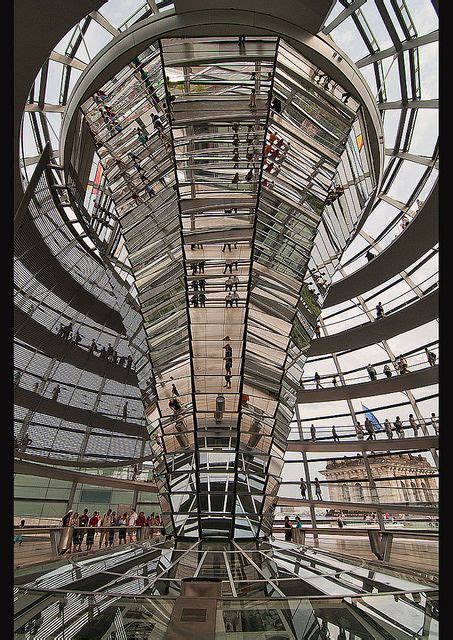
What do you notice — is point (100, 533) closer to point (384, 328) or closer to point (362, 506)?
point (362, 506)

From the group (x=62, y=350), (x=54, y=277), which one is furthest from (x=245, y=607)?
(x=62, y=350)

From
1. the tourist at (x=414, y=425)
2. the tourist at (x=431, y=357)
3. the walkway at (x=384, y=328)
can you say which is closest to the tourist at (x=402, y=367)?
the tourist at (x=431, y=357)

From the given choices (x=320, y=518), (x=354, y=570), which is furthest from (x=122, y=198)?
(x=320, y=518)

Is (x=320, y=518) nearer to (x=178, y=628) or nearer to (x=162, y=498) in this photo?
(x=162, y=498)

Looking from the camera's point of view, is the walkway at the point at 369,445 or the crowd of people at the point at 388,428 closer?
the walkway at the point at 369,445

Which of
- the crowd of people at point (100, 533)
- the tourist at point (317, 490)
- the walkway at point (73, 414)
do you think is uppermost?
the walkway at point (73, 414)

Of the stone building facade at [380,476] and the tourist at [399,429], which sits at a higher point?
the tourist at [399,429]

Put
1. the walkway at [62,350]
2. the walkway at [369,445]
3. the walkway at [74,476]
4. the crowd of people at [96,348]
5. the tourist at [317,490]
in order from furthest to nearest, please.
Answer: the tourist at [317,490] < the walkway at [369,445] < the crowd of people at [96,348] < the walkway at [74,476] < the walkway at [62,350]

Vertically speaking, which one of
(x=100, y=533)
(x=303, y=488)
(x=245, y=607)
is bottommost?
(x=245, y=607)

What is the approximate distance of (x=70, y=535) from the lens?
1312cm

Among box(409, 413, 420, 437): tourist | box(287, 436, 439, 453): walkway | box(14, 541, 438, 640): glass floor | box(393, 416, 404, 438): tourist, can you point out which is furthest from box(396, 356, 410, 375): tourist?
box(14, 541, 438, 640): glass floor

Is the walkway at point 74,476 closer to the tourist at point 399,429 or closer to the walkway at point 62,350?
the walkway at point 62,350

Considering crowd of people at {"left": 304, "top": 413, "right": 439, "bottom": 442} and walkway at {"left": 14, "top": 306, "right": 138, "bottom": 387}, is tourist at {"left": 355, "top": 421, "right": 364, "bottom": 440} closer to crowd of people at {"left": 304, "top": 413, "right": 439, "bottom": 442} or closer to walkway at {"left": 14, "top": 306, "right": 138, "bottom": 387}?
crowd of people at {"left": 304, "top": 413, "right": 439, "bottom": 442}

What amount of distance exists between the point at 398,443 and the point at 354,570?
52.9ft
